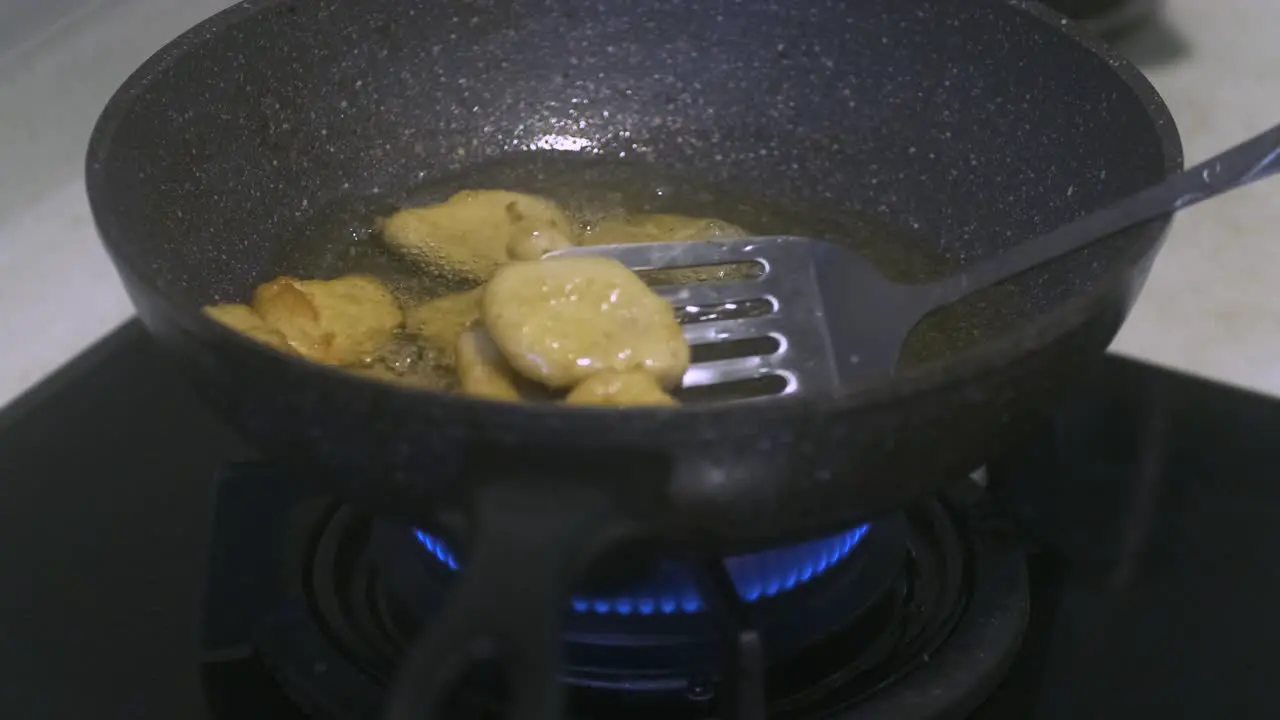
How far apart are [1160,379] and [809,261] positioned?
9.8 inches

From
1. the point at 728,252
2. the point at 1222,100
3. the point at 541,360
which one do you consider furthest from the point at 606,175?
the point at 1222,100

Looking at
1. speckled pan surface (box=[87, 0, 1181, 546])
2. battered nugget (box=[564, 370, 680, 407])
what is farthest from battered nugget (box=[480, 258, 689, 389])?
speckled pan surface (box=[87, 0, 1181, 546])

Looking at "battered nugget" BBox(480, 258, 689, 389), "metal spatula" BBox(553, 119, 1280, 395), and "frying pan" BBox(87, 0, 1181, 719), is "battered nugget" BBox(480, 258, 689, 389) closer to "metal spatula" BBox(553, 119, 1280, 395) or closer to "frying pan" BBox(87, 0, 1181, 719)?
"metal spatula" BBox(553, 119, 1280, 395)

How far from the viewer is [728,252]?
69 centimetres

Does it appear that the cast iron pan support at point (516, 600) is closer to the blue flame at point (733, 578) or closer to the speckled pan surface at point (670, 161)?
the speckled pan surface at point (670, 161)

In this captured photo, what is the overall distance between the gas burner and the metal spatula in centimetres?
8

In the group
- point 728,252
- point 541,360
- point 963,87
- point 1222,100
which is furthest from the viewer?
point 1222,100

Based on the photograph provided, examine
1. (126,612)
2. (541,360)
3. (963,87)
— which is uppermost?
(963,87)

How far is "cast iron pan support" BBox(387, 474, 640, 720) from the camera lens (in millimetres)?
372

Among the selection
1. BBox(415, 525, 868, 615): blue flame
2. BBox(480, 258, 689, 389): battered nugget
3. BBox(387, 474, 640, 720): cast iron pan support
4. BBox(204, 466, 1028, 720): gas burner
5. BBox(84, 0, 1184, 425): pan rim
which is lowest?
BBox(204, 466, 1028, 720): gas burner

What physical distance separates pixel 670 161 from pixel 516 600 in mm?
562

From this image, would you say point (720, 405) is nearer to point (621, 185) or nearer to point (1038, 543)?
point (1038, 543)

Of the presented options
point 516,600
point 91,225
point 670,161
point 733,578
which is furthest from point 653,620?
point 91,225

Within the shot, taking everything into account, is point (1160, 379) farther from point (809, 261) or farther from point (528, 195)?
point (528, 195)
